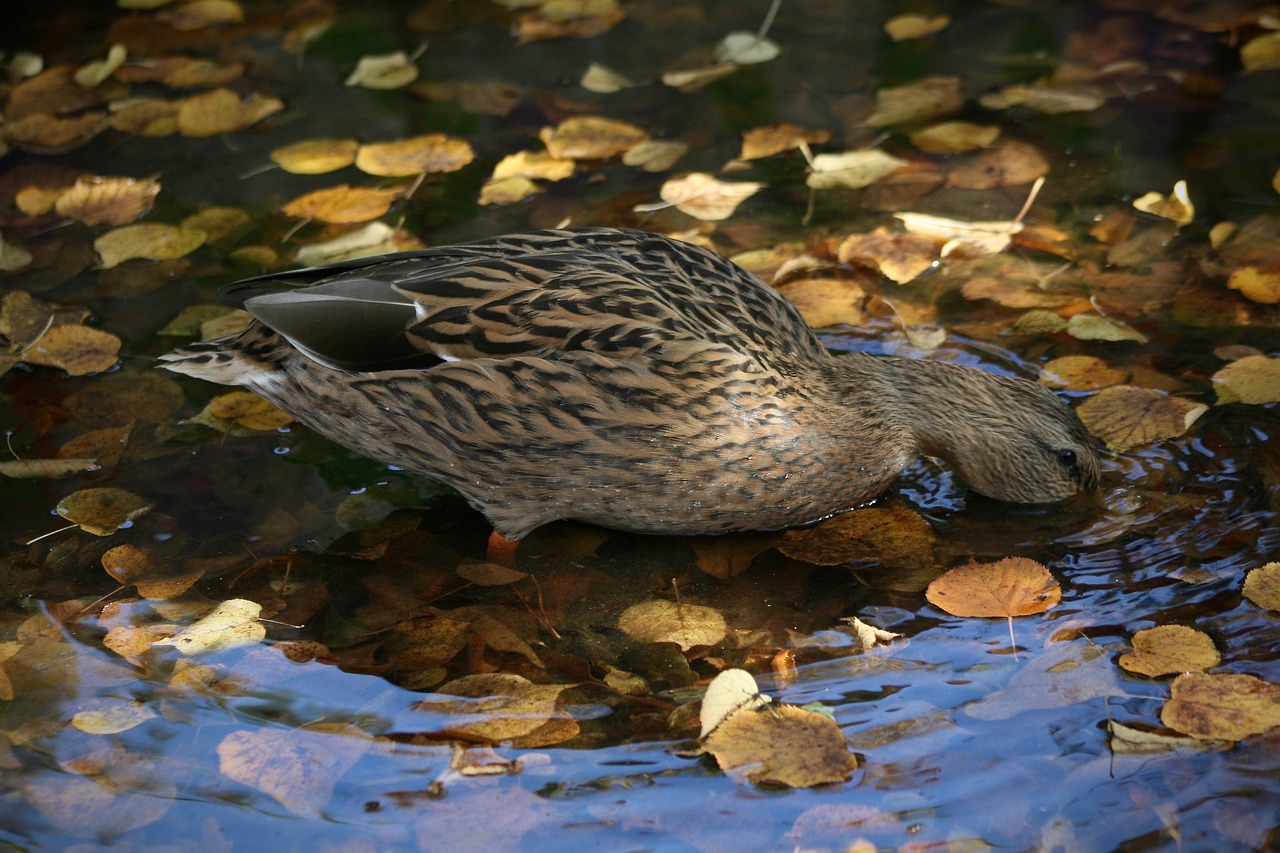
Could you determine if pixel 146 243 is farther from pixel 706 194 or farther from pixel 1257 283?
pixel 1257 283

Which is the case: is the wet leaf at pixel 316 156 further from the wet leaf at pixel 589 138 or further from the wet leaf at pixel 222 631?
the wet leaf at pixel 222 631

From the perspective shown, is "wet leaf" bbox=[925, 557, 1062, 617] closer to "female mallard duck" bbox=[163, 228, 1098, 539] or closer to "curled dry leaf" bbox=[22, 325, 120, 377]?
"female mallard duck" bbox=[163, 228, 1098, 539]

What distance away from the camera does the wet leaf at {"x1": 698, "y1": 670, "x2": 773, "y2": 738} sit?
3426mm

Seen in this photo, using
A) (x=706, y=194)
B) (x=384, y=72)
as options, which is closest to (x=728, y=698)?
(x=706, y=194)

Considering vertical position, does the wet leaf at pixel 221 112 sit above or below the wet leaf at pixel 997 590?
above

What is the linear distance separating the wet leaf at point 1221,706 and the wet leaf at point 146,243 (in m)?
4.15

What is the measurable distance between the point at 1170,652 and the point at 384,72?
4682 mm

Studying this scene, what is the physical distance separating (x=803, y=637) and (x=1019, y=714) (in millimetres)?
646

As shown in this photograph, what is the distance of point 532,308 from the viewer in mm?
3924

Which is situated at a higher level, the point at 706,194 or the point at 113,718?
the point at 706,194

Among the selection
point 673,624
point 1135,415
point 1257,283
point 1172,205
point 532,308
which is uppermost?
point 532,308

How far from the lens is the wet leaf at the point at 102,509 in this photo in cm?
421

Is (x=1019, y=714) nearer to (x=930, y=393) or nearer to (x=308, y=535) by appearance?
(x=930, y=393)

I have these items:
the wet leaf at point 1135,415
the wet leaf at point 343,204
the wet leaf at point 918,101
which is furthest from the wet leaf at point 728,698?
the wet leaf at point 918,101
